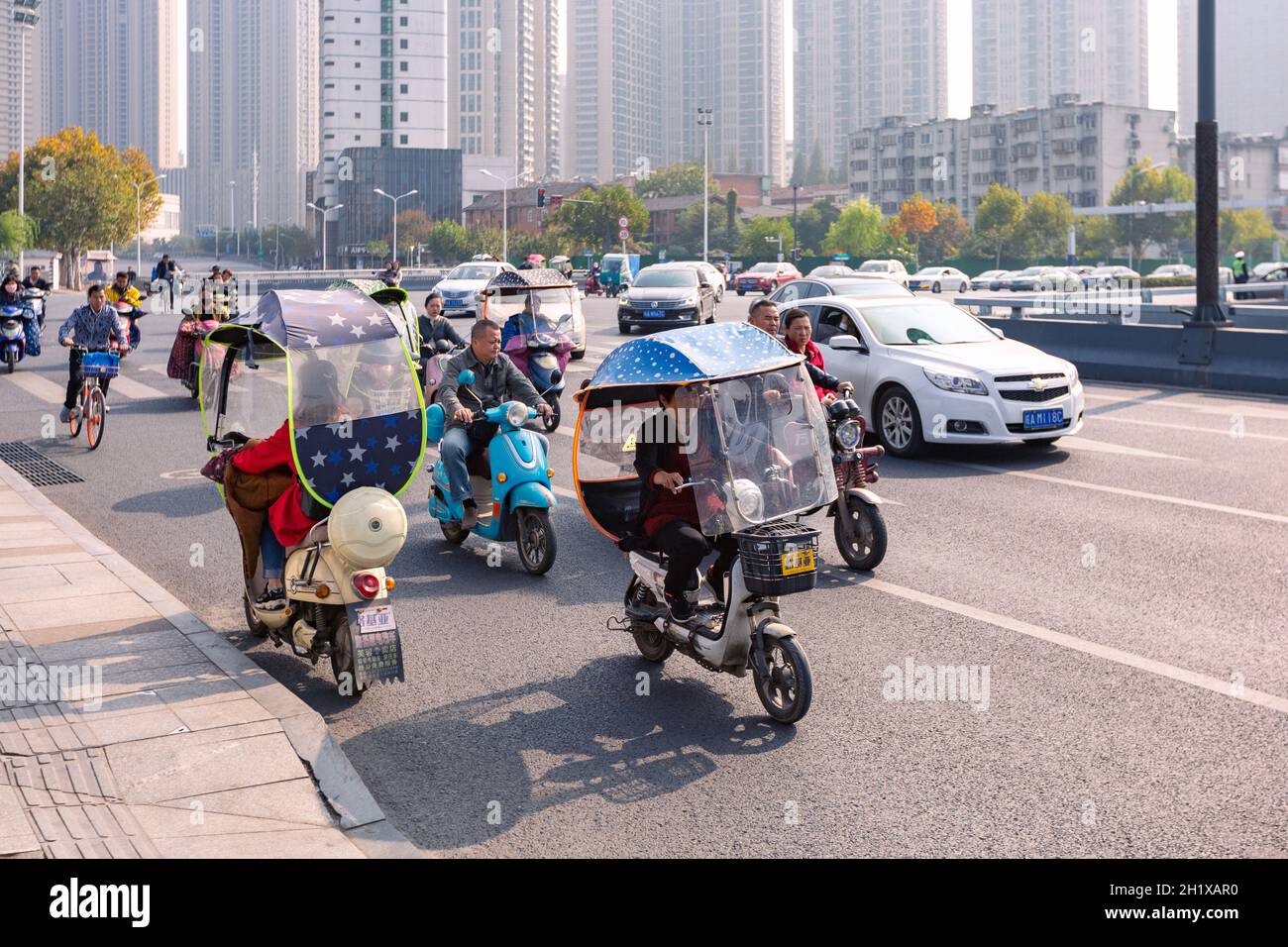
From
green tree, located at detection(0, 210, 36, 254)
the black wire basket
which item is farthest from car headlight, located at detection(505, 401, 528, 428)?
green tree, located at detection(0, 210, 36, 254)

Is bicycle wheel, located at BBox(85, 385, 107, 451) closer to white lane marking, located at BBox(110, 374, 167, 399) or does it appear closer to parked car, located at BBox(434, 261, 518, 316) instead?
white lane marking, located at BBox(110, 374, 167, 399)

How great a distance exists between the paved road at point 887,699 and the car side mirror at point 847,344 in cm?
248

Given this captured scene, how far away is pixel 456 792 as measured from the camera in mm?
5508

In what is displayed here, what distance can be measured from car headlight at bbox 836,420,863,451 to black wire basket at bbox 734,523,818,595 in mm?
2963

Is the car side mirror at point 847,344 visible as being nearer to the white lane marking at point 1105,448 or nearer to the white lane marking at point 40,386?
the white lane marking at point 1105,448

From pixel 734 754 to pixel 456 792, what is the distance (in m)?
1.19

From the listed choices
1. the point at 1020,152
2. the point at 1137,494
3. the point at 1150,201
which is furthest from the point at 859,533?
the point at 1020,152

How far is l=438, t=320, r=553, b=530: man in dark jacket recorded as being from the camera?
9.87 m

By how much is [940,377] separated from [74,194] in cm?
8436

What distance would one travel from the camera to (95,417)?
1556 cm

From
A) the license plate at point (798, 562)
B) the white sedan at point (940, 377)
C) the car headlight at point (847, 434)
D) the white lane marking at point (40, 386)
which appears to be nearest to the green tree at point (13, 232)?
the white lane marking at point (40, 386)

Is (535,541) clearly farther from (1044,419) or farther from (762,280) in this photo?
(762,280)
